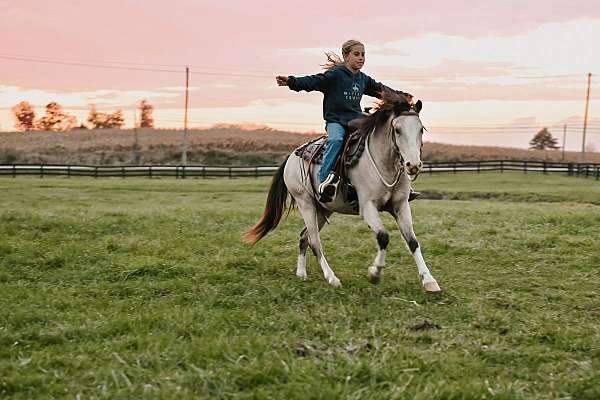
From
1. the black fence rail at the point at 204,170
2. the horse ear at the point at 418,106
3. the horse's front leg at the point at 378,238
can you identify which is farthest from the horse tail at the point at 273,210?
the black fence rail at the point at 204,170

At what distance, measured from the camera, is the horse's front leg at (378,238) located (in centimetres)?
837

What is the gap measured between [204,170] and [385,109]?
49.4 m

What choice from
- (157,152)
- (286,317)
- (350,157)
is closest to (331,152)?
(350,157)

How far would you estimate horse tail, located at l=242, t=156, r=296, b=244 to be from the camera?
34.8 ft

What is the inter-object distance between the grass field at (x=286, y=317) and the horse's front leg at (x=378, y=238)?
0.22 meters

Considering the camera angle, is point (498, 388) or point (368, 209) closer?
point (498, 388)

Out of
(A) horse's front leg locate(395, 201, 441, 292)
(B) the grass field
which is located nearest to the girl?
(A) horse's front leg locate(395, 201, 441, 292)

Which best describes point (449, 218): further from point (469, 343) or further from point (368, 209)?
point (469, 343)

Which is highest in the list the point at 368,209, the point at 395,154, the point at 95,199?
the point at 395,154

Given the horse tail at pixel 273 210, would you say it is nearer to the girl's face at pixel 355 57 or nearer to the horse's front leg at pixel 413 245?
the girl's face at pixel 355 57

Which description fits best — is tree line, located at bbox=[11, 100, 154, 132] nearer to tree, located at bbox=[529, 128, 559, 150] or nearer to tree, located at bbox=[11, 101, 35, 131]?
tree, located at bbox=[11, 101, 35, 131]

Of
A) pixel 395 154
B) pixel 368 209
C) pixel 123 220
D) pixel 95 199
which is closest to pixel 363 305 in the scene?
pixel 368 209

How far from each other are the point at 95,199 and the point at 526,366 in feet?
95.5

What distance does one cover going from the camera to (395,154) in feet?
28.0
